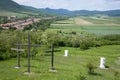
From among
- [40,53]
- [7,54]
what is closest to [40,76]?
[7,54]

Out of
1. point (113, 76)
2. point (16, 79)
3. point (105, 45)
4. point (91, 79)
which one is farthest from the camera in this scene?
point (105, 45)

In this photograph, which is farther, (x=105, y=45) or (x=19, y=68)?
(x=105, y=45)

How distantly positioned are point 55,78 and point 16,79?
407 cm

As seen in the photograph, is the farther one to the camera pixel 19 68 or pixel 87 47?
pixel 87 47

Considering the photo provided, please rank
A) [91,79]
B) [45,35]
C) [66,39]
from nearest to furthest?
1. [91,79]
2. [45,35]
3. [66,39]

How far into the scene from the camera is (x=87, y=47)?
2542 inches

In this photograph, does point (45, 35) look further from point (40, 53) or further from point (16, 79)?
point (16, 79)

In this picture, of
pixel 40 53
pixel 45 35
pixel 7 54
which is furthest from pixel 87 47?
pixel 7 54

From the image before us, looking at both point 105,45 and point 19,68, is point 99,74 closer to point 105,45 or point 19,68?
point 19,68

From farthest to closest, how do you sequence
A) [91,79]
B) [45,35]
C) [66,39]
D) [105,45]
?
[105,45], [66,39], [45,35], [91,79]

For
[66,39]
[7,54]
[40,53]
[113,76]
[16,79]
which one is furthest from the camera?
[66,39]

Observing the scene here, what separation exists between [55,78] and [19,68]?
580 centimetres

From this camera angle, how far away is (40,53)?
40.7 m

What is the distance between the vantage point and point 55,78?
23.8m
